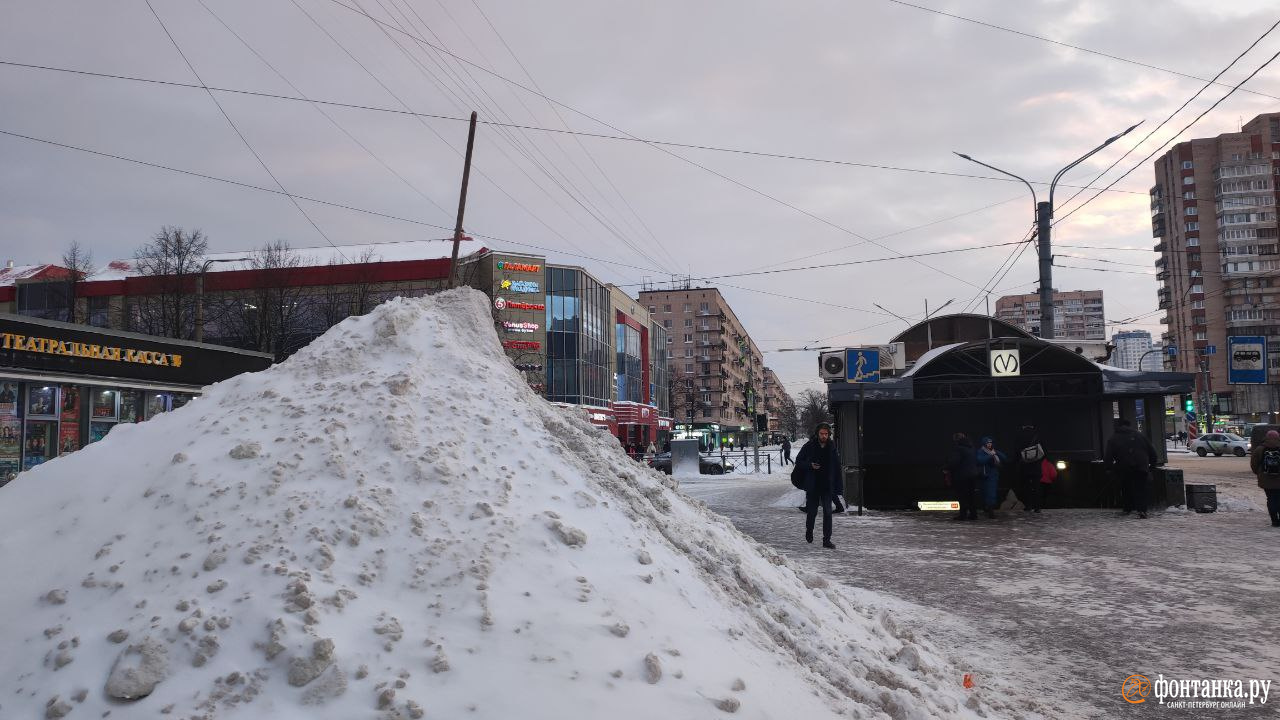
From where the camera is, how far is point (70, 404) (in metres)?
17.6

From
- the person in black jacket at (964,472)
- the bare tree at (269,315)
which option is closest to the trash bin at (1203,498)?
the person in black jacket at (964,472)

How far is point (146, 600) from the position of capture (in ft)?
9.80

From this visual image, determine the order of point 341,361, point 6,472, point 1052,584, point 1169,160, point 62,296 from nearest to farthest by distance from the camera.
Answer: point 341,361
point 1052,584
point 6,472
point 62,296
point 1169,160

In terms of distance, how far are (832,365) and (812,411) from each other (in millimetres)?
104141

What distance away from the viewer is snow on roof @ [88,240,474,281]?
57219mm

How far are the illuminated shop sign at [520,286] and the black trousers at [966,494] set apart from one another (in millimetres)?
42684

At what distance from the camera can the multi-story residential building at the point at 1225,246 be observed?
8325 centimetres

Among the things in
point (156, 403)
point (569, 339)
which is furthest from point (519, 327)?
point (156, 403)

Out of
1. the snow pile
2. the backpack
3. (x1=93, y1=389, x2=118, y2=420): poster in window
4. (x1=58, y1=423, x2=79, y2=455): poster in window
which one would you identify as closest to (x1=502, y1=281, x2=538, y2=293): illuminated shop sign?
(x1=93, y1=389, x2=118, y2=420): poster in window

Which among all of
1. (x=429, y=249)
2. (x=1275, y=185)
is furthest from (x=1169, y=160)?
(x=429, y=249)

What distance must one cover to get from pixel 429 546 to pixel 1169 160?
115 meters

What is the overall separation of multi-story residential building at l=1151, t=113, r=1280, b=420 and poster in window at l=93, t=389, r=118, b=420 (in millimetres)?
97540

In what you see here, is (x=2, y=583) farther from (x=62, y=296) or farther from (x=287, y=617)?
(x=62, y=296)

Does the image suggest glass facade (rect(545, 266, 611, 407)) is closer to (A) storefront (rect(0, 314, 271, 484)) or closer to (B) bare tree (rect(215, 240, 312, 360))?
(B) bare tree (rect(215, 240, 312, 360))
